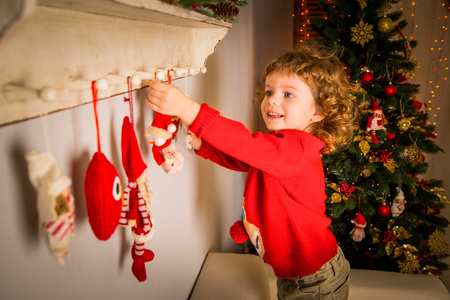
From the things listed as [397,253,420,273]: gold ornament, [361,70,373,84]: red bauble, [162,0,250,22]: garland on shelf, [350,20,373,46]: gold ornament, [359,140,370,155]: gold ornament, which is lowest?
[397,253,420,273]: gold ornament

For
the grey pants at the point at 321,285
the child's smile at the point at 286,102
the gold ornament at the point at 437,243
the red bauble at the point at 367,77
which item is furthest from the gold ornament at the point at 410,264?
the child's smile at the point at 286,102

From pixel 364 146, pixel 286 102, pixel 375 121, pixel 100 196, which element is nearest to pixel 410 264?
pixel 364 146

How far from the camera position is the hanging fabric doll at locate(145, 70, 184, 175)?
0.67 meters

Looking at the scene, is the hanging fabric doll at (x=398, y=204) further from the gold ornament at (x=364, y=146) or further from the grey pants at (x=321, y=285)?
the grey pants at (x=321, y=285)

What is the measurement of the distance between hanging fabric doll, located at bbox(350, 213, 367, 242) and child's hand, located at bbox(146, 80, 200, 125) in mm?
1414

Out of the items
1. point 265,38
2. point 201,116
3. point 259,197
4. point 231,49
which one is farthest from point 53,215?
point 265,38

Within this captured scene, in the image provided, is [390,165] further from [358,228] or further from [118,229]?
[118,229]

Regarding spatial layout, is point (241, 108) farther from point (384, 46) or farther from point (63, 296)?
point (63, 296)

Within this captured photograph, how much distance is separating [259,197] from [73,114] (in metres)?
0.62

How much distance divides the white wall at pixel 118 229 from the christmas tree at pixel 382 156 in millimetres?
620

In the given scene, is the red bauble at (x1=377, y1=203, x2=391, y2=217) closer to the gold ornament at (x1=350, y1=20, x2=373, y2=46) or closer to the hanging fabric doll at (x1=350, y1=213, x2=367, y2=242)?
the hanging fabric doll at (x1=350, y1=213, x2=367, y2=242)

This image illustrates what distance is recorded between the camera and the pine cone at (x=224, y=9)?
2.74 ft

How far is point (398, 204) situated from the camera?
1.72m

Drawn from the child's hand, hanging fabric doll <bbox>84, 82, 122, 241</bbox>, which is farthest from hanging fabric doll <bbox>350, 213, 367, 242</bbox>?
hanging fabric doll <bbox>84, 82, 122, 241</bbox>
